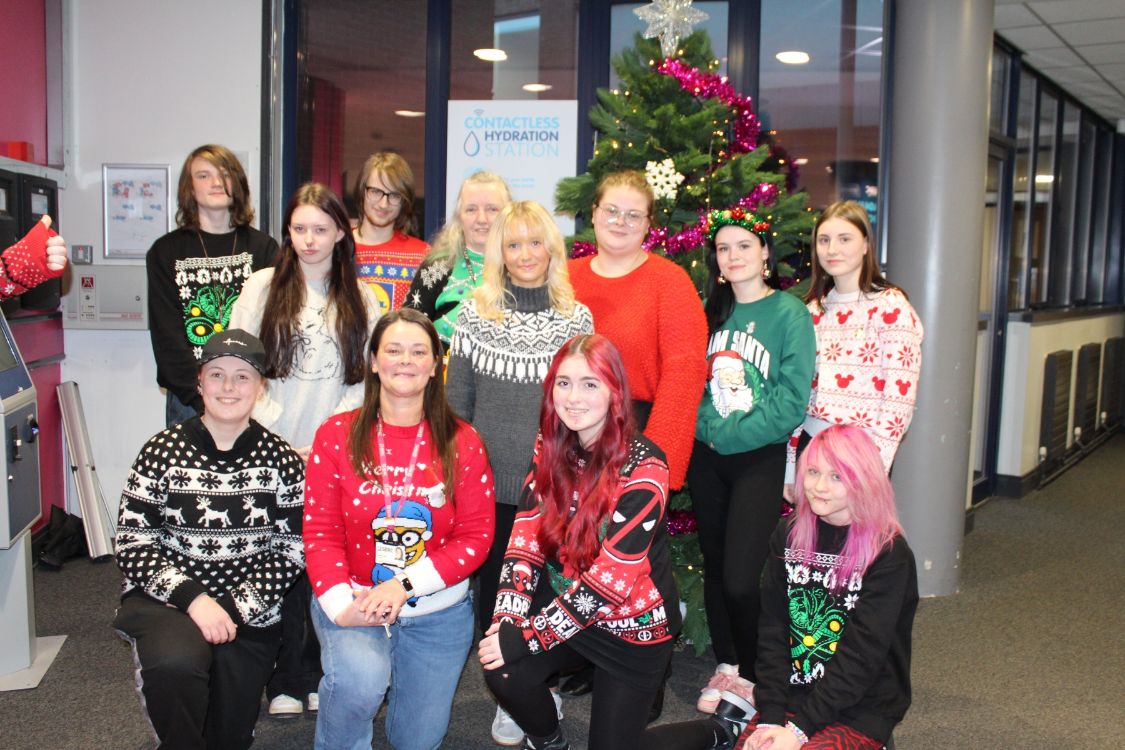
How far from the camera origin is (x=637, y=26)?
4.86 m

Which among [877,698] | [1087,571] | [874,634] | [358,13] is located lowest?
[1087,571]

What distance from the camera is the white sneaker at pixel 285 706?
9.63ft

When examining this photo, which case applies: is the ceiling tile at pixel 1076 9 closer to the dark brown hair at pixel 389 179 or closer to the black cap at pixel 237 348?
the dark brown hair at pixel 389 179

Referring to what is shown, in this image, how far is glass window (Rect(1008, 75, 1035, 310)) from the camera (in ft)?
21.6

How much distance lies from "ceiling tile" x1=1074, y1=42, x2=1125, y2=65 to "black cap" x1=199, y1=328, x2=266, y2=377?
17.6 ft

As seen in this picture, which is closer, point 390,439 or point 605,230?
point 390,439

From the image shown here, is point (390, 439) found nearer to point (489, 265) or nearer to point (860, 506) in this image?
point (489, 265)

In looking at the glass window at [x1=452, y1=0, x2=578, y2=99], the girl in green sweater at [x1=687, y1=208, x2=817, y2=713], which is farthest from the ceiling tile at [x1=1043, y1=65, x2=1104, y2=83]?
the girl in green sweater at [x1=687, y1=208, x2=817, y2=713]

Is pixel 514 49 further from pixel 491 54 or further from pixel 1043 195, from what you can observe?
pixel 1043 195

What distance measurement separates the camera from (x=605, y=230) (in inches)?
111

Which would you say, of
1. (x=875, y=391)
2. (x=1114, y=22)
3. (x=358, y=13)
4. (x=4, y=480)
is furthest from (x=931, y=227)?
(x=4, y=480)

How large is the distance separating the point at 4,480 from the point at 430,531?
1.49m

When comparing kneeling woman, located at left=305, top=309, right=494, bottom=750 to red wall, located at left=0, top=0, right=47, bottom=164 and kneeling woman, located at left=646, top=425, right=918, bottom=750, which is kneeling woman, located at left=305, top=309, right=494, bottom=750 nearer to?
kneeling woman, located at left=646, top=425, right=918, bottom=750

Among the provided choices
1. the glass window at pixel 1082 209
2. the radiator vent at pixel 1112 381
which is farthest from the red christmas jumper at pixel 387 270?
the radiator vent at pixel 1112 381
